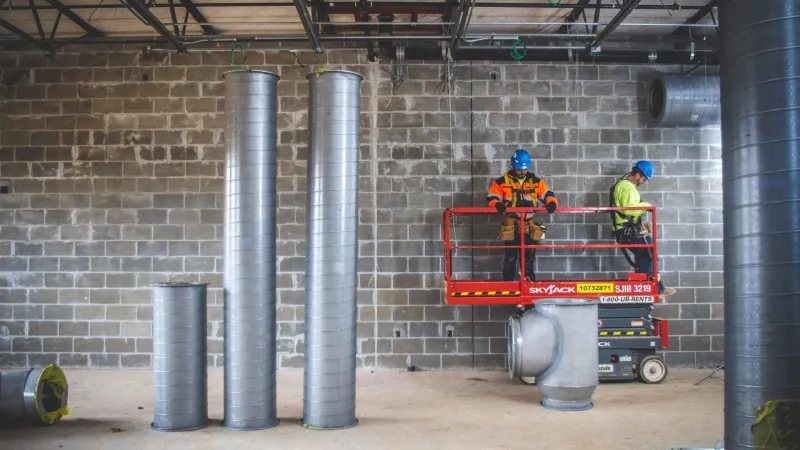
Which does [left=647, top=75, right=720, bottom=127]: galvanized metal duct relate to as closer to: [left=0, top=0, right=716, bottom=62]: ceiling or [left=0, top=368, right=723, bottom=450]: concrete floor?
[left=0, top=0, right=716, bottom=62]: ceiling

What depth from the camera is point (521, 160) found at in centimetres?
807

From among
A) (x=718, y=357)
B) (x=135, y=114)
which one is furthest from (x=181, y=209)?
(x=718, y=357)

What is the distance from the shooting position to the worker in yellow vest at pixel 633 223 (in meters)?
8.12

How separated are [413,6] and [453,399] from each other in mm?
4606

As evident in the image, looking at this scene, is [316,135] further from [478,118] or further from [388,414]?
[478,118]

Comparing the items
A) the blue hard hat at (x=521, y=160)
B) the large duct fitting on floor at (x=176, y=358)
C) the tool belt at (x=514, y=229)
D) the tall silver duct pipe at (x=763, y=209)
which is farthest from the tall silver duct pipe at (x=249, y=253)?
the tall silver duct pipe at (x=763, y=209)

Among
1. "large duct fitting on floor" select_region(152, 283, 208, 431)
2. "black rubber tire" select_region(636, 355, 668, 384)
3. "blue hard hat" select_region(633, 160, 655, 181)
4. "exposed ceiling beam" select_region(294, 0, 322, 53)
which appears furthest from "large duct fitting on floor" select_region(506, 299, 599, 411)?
"exposed ceiling beam" select_region(294, 0, 322, 53)

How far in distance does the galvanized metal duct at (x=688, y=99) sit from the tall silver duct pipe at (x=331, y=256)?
449 cm

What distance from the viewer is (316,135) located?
5.88m

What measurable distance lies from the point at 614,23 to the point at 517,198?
2290 millimetres

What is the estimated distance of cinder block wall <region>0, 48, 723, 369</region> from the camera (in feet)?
28.2

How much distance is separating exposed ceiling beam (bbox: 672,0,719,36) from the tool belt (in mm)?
3293

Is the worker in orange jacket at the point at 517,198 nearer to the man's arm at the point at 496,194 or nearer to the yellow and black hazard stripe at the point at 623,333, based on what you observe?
the man's arm at the point at 496,194

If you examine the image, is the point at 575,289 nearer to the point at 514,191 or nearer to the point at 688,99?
the point at 514,191
